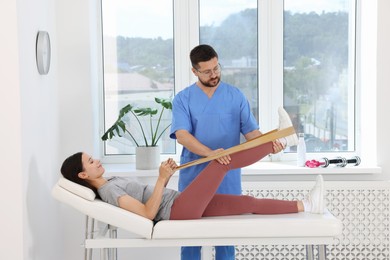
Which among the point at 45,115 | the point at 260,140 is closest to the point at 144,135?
the point at 45,115

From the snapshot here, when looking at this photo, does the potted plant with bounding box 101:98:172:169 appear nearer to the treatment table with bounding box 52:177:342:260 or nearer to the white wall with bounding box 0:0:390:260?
the white wall with bounding box 0:0:390:260

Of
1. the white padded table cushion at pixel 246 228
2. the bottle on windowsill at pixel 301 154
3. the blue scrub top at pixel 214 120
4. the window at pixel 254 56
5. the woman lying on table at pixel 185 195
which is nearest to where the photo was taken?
the white padded table cushion at pixel 246 228

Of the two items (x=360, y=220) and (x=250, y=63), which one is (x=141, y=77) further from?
(x=360, y=220)

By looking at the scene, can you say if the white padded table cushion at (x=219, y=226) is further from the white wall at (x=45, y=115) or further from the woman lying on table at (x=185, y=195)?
the white wall at (x=45, y=115)

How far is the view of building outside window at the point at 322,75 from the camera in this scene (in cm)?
390

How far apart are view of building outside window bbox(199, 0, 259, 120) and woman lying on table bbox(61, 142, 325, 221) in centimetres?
134

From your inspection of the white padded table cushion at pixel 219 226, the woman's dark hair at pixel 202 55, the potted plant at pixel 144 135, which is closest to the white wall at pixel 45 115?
the potted plant at pixel 144 135

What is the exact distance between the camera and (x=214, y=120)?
3027 mm

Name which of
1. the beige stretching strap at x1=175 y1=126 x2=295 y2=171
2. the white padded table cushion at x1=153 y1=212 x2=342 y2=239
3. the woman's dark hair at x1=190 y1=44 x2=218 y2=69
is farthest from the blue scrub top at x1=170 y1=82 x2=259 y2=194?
the white padded table cushion at x1=153 y1=212 x2=342 y2=239

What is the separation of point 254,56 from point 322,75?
450 millimetres

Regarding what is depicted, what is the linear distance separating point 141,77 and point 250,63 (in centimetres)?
70

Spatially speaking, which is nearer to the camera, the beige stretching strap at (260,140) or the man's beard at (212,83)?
the beige stretching strap at (260,140)

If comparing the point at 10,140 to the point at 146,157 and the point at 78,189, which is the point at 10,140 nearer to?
the point at 78,189

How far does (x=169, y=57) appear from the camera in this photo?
3912 mm
